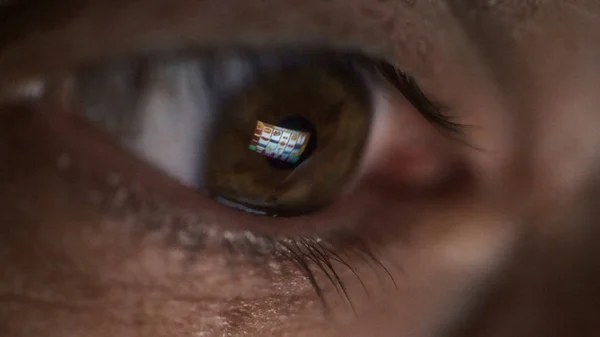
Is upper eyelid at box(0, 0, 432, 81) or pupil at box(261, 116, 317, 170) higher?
upper eyelid at box(0, 0, 432, 81)

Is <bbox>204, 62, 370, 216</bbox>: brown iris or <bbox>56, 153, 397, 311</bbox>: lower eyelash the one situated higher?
<bbox>204, 62, 370, 216</bbox>: brown iris

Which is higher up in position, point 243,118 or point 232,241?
point 243,118

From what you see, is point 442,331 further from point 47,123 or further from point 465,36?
point 47,123

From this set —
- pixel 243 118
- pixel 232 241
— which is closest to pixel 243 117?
pixel 243 118

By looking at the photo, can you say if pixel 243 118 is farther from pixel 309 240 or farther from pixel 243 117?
pixel 309 240

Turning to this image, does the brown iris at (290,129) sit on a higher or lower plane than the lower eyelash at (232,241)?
higher
